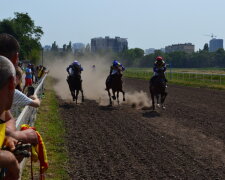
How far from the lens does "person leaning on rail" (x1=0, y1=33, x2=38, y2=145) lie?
3.32 meters

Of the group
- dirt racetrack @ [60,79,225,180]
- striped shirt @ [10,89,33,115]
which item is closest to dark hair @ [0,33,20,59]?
striped shirt @ [10,89,33,115]

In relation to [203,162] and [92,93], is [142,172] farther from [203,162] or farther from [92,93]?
[92,93]

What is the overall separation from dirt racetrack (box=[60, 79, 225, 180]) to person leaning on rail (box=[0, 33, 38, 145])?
3.06 meters

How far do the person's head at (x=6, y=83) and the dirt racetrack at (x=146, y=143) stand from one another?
381cm

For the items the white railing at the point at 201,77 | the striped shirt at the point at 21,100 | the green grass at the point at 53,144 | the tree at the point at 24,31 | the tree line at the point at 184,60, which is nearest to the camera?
the striped shirt at the point at 21,100

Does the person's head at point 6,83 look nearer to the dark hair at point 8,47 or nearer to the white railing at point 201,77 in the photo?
the dark hair at point 8,47

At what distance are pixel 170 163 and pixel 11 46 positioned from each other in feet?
14.1

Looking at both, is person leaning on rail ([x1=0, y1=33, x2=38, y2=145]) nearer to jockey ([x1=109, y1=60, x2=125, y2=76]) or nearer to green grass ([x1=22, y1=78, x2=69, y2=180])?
green grass ([x1=22, y1=78, x2=69, y2=180])

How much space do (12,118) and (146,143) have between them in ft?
19.0

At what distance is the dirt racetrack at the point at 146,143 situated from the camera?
678cm

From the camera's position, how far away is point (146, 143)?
905 centimetres

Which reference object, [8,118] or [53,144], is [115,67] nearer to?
[53,144]

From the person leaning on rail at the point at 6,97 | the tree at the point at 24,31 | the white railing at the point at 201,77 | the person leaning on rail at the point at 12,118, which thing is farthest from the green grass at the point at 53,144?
the tree at the point at 24,31

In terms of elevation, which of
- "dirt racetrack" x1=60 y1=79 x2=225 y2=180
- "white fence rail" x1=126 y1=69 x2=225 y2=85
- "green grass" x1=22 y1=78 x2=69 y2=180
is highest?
"white fence rail" x1=126 y1=69 x2=225 y2=85
